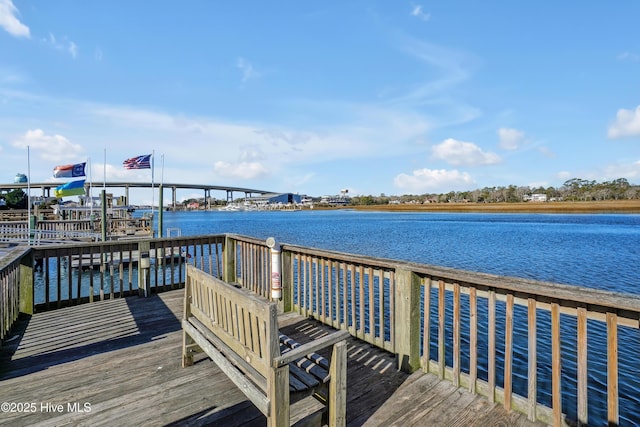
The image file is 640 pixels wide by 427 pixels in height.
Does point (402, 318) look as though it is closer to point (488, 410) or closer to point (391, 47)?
point (488, 410)

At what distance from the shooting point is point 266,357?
1.77 meters

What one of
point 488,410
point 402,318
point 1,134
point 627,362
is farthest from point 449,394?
point 1,134

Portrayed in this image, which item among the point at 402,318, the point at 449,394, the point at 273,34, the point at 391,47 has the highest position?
the point at 391,47

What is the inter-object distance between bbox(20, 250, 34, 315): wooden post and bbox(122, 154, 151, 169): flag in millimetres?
14042

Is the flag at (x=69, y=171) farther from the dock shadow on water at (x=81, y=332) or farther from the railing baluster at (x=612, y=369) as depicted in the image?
the railing baluster at (x=612, y=369)

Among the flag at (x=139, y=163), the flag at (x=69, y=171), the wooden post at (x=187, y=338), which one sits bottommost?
the wooden post at (x=187, y=338)

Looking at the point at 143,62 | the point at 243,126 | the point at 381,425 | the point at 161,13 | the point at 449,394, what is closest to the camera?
the point at 381,425

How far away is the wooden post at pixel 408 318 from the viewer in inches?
116

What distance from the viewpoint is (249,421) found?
2.28m

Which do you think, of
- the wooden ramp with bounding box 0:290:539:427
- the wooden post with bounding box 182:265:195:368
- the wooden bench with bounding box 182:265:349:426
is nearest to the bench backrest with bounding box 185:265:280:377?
the wooden bench with bounding box 182:265:349:426

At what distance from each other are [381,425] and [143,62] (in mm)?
13063

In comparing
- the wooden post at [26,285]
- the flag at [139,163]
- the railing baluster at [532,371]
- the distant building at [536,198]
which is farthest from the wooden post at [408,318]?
the distant building at [536,198]

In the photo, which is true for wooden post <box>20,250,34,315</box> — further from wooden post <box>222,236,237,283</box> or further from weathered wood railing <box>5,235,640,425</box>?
wooden post <box>222,236,237,283</box>

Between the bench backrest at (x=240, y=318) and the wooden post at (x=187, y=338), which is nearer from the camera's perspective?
the bench backrest at (x=240, y=318)
